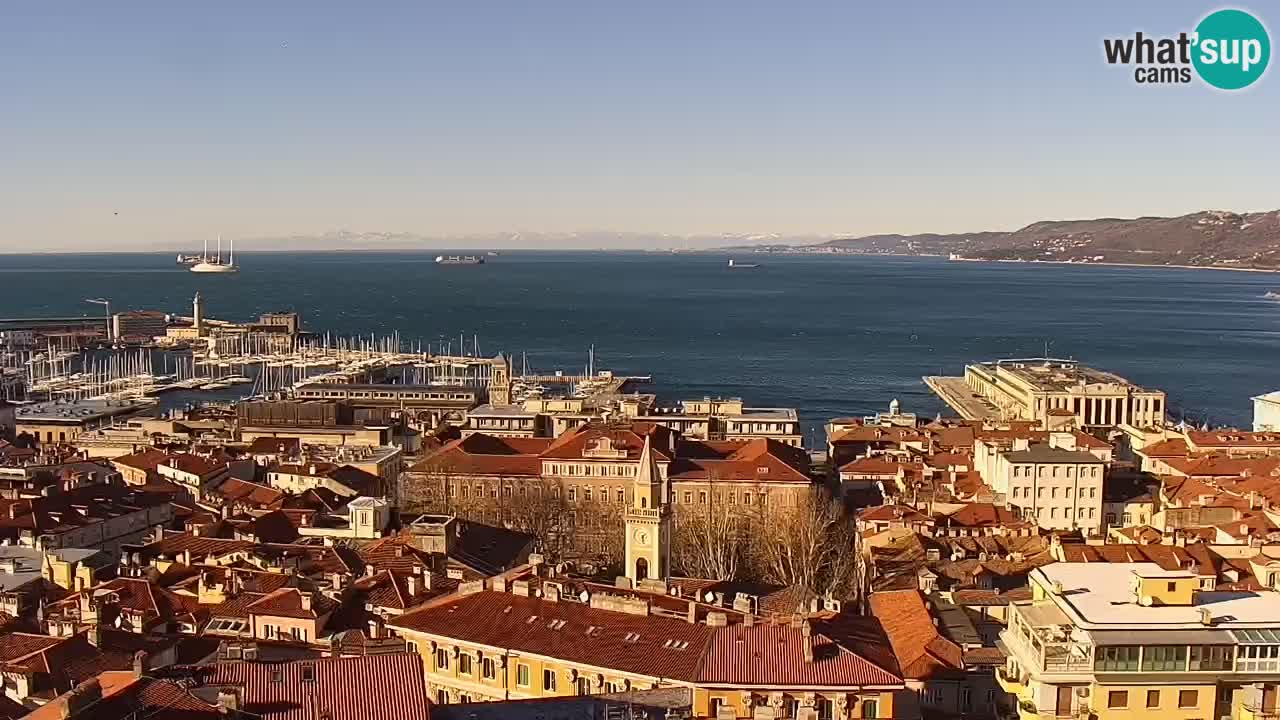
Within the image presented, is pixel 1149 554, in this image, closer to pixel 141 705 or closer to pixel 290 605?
pixel 290 605

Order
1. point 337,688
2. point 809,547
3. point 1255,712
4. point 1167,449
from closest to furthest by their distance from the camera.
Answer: point 337,688, point 1255,712, point 809,547, point 1167,449

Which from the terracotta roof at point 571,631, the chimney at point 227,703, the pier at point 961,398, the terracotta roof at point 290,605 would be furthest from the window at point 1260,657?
the pier at point 961,398

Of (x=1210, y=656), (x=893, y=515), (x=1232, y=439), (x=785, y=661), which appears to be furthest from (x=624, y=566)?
(x=1232, y=439)

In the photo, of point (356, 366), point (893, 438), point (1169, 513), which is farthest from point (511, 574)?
point (356, 366)

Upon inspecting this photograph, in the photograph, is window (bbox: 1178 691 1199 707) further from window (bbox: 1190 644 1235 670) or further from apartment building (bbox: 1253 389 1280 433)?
apartment building (bbox: 1253 389 1280 433)

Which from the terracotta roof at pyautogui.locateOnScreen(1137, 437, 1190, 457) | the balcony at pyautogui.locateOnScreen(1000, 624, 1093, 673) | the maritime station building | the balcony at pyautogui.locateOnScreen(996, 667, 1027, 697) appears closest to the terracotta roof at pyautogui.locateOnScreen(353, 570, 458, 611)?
the balcony at pyautogui.locateOnScreen(996, 667, 1027, 697)

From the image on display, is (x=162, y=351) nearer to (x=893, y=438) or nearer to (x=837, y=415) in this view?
(x=837, y=415)

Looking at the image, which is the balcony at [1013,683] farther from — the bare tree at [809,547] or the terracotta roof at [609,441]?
the terracotta roof at [609,441]

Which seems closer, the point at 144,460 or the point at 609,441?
the point at 144,460
